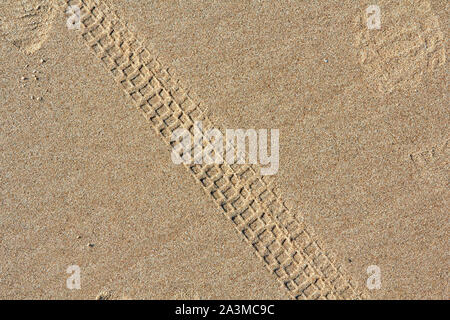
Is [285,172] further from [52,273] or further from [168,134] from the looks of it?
[52,273]

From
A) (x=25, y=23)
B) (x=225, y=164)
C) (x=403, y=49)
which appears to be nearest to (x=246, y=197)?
(x=225, y=164)

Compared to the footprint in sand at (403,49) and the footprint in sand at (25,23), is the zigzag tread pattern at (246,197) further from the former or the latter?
the footprint in sand at (403,49)

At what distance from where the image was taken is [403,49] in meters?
2.65

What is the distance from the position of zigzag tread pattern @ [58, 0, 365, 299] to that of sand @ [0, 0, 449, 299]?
11 mm

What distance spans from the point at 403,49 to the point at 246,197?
5.33 ft

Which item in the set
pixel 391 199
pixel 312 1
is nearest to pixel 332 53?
pixel 312 1

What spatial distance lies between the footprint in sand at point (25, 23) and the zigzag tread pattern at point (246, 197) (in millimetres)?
485

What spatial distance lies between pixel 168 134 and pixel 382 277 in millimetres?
1913

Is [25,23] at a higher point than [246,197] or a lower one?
higher

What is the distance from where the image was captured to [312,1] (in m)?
2.69

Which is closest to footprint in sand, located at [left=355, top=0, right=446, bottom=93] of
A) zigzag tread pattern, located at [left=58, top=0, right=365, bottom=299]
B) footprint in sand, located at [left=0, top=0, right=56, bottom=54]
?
zigzag tread pattern, located at [left=58, top=0, right=365, bottom=299]

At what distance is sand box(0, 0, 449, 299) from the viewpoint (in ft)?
8.57

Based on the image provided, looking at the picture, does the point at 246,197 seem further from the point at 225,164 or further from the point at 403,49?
the point at 403,49

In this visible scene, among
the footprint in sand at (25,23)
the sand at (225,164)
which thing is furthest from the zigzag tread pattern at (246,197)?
the footprint in sand at (25,23)
